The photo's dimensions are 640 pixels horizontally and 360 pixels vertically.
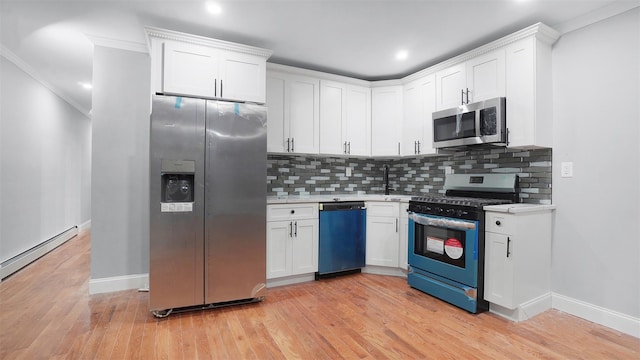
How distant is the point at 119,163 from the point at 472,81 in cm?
361

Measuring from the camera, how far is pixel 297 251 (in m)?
3.30

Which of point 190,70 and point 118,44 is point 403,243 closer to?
point 190,70

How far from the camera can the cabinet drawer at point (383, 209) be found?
3.57 m

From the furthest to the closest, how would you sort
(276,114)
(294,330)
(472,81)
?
(276,114), (472,81), (294,330)

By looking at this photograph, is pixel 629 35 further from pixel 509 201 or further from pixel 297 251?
pixel 297 251

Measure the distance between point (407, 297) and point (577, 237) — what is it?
1519 millimetres

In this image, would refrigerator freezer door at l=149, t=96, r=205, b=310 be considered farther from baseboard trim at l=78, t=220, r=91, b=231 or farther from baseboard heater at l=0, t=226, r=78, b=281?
baseboard trim at l=78, t=220, r=91, b=231

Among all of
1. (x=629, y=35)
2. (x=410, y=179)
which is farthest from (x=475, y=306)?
(x=629, y=35)

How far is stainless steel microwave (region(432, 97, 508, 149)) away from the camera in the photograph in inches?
107

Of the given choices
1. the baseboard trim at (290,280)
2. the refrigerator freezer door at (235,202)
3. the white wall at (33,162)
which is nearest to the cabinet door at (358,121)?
the refrigerator freezer door at (235,202)

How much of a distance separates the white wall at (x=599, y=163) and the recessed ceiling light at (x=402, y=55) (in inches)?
51.8

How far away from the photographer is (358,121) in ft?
12.9

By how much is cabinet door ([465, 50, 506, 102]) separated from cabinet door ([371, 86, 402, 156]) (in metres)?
0.97

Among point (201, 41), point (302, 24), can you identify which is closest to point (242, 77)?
point (201, 41)
